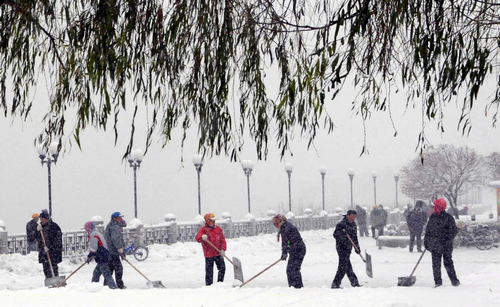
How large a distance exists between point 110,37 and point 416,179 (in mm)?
73502

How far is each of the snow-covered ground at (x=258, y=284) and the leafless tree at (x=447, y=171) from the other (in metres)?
48.6

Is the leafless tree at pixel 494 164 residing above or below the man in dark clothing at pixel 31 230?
above

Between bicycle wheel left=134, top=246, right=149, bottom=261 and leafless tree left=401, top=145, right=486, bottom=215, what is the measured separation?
51.9 metres

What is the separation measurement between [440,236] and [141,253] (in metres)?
12.6

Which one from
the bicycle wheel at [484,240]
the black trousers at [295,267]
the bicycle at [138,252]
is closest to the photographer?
the black trousers at [295,267]

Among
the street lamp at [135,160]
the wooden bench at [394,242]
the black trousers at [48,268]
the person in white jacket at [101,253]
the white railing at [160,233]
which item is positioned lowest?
the wooden bench at [394,242]

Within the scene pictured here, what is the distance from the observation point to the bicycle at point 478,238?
2423cm

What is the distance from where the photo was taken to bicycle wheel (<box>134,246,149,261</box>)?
22.6m

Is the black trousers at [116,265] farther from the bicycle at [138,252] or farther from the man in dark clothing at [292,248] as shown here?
the bicycle at [138,252]

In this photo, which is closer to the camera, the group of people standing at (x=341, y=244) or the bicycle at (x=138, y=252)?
the group of people standing at (x=341, y=244)

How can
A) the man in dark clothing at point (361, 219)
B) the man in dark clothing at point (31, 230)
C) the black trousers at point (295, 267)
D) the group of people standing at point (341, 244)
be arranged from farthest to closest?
the man in dark clothing at point (361, 219) → the man in dark clothing at point (31, 230) → the black trousers at point (295, 267) → the group of people standing at point (341, 244)

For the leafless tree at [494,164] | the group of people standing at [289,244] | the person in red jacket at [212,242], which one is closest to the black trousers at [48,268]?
the group of people standing at [289,244]

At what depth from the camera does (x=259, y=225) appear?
3547 centimetres

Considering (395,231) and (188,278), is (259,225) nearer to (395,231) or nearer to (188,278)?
(395,231)
